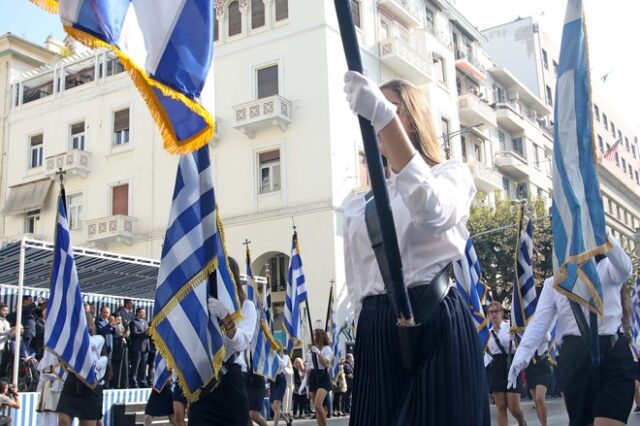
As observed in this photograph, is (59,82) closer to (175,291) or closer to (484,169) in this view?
(484,169)

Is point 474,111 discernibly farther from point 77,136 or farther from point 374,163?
point 374,163

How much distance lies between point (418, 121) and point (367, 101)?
2.19ft

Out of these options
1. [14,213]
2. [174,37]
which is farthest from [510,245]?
[174,37]

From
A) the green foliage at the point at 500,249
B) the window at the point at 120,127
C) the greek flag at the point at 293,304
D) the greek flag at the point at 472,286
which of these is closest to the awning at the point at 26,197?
the window at the point at 120,127

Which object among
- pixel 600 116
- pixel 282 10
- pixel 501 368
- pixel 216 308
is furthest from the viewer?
pixel 600 116

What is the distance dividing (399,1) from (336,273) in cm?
1330

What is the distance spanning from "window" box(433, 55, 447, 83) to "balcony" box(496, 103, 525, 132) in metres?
6.51

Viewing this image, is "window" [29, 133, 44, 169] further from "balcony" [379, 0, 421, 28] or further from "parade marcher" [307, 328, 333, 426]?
"parade marcher" [307, 328, 333, 426]

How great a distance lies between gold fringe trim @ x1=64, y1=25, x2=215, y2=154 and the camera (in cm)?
320

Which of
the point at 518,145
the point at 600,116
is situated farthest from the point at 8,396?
the point at 600,116

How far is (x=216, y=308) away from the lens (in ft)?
21.6

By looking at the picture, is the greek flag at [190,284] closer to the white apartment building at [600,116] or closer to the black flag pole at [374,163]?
the black flag pole at [374,163]

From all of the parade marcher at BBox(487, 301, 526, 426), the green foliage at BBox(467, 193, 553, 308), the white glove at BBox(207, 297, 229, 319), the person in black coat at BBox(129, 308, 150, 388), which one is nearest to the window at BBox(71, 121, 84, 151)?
the person in black coat at BBox(129, 308, 150, 388)

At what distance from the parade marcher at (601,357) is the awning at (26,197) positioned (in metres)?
29.5
